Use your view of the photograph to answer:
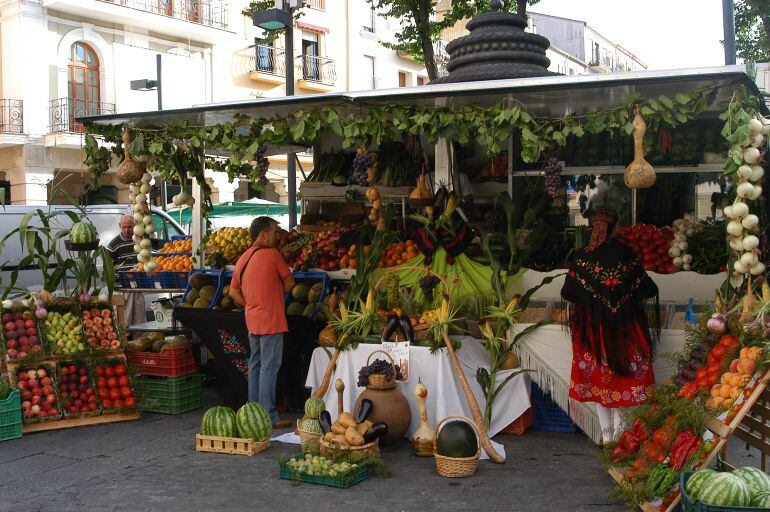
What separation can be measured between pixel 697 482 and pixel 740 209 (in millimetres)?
2162

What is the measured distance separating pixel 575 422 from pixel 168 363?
3.87 meters

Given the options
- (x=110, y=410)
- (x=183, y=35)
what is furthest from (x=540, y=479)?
(x=183, y=35)

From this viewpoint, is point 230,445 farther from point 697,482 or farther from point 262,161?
point 697,482

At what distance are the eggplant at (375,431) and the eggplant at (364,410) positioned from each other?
6.4 inches

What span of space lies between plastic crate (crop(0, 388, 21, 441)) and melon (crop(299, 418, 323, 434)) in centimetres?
258

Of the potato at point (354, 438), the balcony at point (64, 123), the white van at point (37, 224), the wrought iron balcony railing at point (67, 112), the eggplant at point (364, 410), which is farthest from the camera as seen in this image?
the wrought iron balcony railing at point (67, 112)

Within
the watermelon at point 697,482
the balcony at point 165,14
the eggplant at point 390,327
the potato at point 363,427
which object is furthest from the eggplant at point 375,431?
the balcony at point 165,14

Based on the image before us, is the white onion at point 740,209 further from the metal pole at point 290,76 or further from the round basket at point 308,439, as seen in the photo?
the metal pole at point 290,76

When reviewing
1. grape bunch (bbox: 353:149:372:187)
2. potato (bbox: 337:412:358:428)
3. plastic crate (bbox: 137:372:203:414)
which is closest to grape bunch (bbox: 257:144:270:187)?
grape bunch (bbox: 353:149:372:187)

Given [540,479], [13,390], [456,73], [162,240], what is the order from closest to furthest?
[540,479] < [13,390] < [456,73] < [162,240]

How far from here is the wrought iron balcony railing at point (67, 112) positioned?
74.9ft

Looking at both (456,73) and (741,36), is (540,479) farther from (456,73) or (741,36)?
(741,36)

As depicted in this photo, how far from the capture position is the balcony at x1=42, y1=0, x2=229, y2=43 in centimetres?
2342

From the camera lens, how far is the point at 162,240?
13.5 metres
